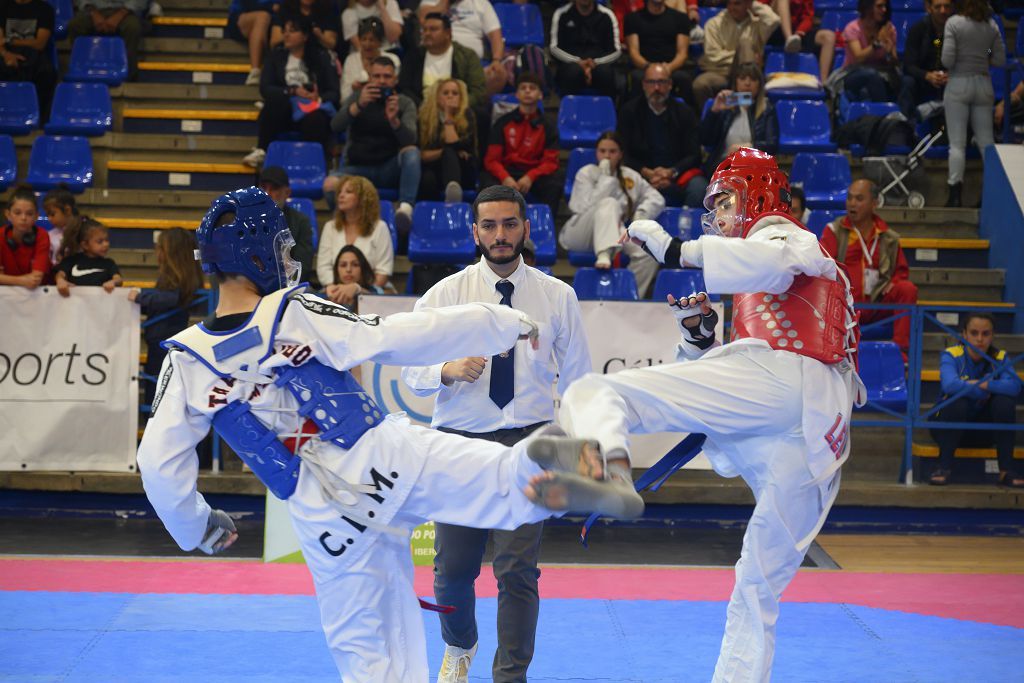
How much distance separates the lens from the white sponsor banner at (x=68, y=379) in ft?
26.1

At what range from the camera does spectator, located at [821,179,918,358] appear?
350 inches

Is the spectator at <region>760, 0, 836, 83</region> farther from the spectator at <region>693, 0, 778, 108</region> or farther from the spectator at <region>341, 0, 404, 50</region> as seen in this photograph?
the spectator at <region>341, 0, 404, 50</region>

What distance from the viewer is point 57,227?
29.0 feet

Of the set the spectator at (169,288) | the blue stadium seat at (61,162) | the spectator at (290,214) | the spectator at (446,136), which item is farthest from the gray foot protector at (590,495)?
the blue stadium seat at (61,162)

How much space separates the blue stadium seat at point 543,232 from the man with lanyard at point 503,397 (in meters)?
4.46

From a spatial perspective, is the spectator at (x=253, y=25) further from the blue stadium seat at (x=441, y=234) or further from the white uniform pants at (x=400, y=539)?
the white uniform pants at (x=400, y=539)

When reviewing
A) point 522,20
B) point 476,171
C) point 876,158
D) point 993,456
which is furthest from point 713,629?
point 522,20

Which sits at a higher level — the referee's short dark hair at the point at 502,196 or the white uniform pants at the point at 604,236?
the referee's short dark hair at the point at 502,196

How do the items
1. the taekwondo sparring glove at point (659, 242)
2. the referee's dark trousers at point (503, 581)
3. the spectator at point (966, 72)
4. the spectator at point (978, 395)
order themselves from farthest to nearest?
the spectator at point (966, 72)
the spectator at point (978, 395)
the referee's dark trousers at point (503, 581)
the taekwondo sparring glove at point (659, 242)

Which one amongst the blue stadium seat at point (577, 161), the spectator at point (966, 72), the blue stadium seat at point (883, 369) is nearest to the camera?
the blue stadium seat at point (883, 369)

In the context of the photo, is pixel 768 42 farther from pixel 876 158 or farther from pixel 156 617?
pixel 156 617

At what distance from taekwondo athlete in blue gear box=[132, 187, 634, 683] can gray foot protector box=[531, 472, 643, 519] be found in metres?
0.21

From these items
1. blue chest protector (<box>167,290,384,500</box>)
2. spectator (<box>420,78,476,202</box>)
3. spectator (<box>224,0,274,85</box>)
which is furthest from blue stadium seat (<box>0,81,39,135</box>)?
blue chest protector (<box>167,290,384,500</box>)

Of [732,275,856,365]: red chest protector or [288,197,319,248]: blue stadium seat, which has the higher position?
[288,197,319,248]: blue stadium seat
